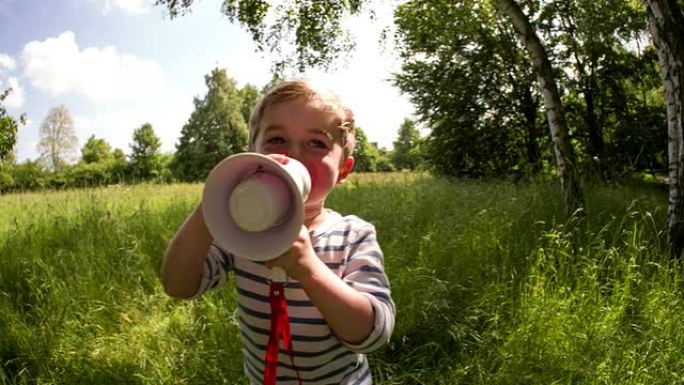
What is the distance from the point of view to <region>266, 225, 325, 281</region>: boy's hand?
94 centimetres

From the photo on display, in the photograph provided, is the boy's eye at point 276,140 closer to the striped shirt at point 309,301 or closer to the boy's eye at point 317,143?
the boy's eye at point 317,143

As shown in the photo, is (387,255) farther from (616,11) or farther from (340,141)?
(616,11)

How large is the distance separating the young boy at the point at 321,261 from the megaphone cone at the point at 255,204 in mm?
237

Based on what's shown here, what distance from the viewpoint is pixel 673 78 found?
4.23 meters

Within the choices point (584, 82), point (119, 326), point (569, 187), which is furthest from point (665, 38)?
point (584, 82)

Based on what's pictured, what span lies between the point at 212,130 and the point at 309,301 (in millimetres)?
45704

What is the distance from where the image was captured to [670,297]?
2936 millimetres

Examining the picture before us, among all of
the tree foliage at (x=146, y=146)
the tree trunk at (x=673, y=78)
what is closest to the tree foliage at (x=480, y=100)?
the tree trunk at (x=673, y=78)

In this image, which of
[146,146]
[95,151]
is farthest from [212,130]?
[95,151]

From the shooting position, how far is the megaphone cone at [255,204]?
0.82 meters

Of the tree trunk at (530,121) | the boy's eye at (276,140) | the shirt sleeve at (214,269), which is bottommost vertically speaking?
the shirt sleeve at (214,269)

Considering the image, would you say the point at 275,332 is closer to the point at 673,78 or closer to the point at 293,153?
the point at 293,153

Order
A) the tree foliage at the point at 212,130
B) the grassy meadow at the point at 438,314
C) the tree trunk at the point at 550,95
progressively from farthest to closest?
the tree foliage at the point at 212,130
the tree trunk at the point at 550,95
the grassy meadow at the point at 438,314

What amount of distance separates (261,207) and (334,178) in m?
0.44
